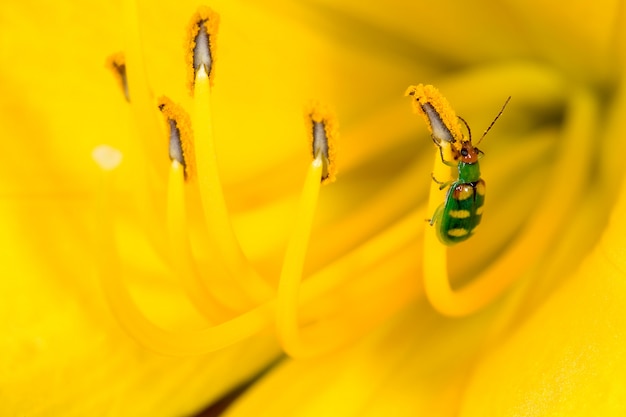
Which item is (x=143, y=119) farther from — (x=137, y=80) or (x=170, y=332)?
(x=170, y=332)

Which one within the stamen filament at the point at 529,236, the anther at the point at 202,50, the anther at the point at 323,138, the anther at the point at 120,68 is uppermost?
the anther at the point at 120,68

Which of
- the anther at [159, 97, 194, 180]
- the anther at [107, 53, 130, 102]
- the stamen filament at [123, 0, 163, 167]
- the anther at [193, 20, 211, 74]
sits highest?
the anther at [107, 53, 130, 102]

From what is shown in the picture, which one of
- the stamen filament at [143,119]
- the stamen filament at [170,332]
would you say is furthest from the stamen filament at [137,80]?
the stamen filament at [170,332]

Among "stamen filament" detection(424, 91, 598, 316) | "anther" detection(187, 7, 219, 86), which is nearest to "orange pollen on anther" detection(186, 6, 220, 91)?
"anther" detection(187, 7, 219, 86)

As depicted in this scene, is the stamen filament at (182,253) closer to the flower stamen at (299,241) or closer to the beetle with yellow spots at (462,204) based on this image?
the flower stamen at (299,241)

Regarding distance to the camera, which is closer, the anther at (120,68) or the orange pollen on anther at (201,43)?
the orange pollen on anther at (201,43)

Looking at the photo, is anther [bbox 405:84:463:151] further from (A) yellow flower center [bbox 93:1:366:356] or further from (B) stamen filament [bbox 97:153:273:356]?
(B) stamen filament [bbox 97:153:273:356]

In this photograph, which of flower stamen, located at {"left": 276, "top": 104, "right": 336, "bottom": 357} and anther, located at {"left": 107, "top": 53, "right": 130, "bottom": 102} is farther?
anther, located at {"left": 107, "top": 53, "right": 130, "bottom": 102}

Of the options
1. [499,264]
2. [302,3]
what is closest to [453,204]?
[499,264]
